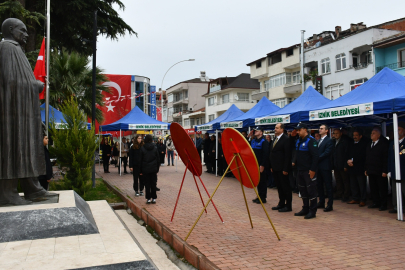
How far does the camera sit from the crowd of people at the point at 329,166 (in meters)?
7.66

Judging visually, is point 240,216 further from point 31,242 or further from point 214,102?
point 214,102

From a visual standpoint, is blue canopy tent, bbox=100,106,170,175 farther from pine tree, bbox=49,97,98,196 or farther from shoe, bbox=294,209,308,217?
shoe, bbox=294,209,308,217

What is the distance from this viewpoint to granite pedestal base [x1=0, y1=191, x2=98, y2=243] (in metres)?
4.84

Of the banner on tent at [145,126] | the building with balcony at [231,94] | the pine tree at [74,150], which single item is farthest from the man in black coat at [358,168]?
the building with balcony at [231,94]

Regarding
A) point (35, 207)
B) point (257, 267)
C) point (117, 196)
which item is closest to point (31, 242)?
point (35, 207)

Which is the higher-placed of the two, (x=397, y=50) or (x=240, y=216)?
(x=397, y=50)

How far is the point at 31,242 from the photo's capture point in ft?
15.6

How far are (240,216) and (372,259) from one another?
3.41 m

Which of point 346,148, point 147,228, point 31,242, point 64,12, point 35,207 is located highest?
point 64,12

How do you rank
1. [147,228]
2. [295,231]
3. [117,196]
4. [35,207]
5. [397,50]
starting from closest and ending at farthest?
[35,207]
[295,231]
[147,228]
[117,196]
[397,50]

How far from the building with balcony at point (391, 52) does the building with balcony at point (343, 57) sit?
2.34ft

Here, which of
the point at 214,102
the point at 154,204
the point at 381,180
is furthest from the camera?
the point at 214,102

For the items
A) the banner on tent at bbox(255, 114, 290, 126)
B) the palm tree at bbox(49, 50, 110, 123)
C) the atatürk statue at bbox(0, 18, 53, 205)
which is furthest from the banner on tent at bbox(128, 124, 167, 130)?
the atatürk statue at bbox(0, 18, 53, 205)

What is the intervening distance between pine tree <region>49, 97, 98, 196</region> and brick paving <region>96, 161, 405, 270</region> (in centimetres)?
210
